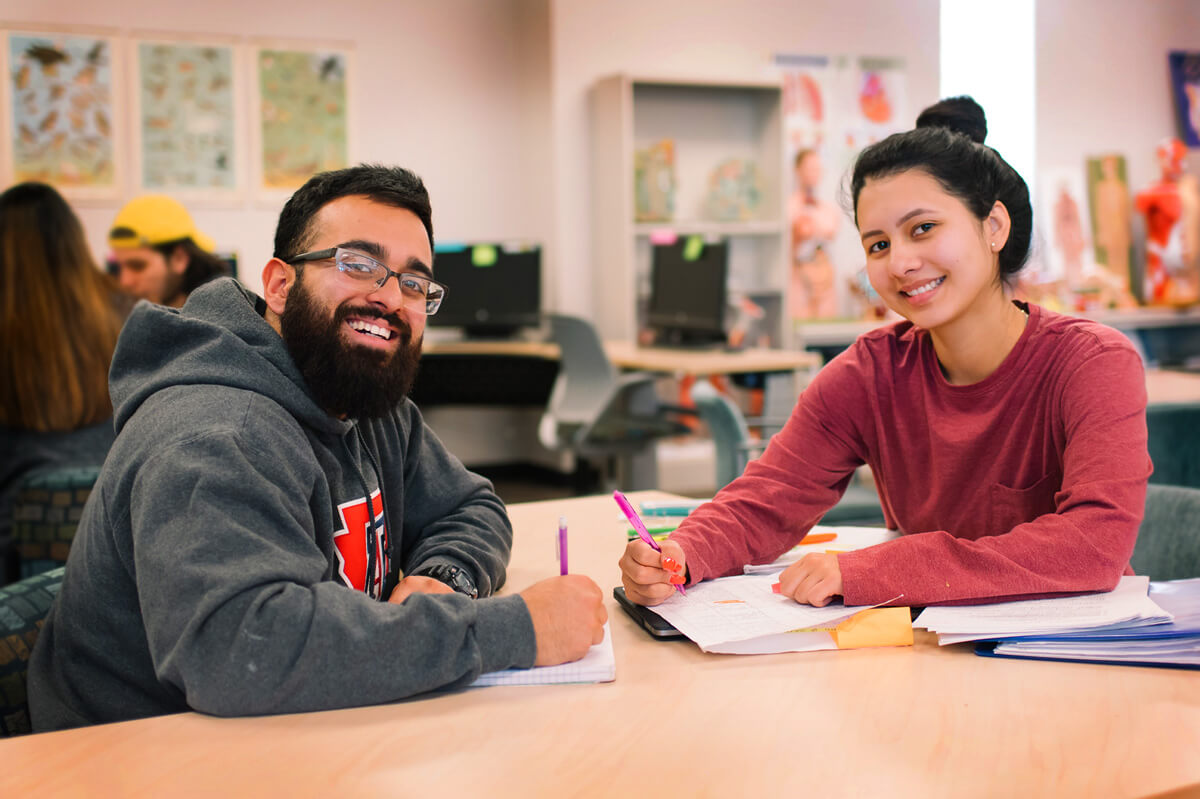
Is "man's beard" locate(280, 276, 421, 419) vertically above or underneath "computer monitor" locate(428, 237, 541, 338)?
underneath

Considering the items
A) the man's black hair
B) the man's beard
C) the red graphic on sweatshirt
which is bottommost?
the red graphic on sweatshirt

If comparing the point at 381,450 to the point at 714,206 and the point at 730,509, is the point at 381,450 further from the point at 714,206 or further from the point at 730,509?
the point at 714,206

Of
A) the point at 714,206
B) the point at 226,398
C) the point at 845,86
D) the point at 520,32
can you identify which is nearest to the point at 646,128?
the point at 714,206

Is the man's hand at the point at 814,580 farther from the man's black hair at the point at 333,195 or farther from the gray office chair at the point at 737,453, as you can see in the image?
the gray office chair at the point at 737,453

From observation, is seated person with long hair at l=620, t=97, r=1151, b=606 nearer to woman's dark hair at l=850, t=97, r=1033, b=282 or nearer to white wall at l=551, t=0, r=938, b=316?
woman's dark hair at l=850, t=97, r=1033, b=282

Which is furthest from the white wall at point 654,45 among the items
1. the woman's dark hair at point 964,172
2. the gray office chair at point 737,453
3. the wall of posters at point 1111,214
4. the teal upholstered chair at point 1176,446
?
the woman's dark hair at point 964,172

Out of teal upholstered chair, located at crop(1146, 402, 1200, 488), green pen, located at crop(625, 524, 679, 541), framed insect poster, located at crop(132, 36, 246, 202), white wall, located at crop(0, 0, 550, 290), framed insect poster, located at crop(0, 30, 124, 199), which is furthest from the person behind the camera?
white wall, located at crop(0, 0, 550, 290)

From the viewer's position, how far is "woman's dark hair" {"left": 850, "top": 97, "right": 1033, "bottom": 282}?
145cm

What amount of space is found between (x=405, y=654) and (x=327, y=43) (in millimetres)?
5395

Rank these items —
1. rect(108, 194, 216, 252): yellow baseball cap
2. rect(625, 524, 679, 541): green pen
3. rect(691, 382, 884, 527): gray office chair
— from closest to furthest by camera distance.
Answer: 1. rect(625, 524, 679, 541): green pen
2. rect(691, 382, 884, 527): gray office chair
3. rect(108, 194, 216, 252): yellow baseball cap

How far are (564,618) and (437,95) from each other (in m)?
5.37

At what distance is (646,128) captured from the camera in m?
5.96

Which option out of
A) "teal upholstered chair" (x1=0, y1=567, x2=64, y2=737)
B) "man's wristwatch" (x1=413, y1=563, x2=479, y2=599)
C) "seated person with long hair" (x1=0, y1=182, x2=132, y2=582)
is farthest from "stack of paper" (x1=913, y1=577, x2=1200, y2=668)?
"seated person with long hair" (x1=0, y1=182, x2=132, y2=582)

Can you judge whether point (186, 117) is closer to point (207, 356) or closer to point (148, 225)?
point (148, 225)
